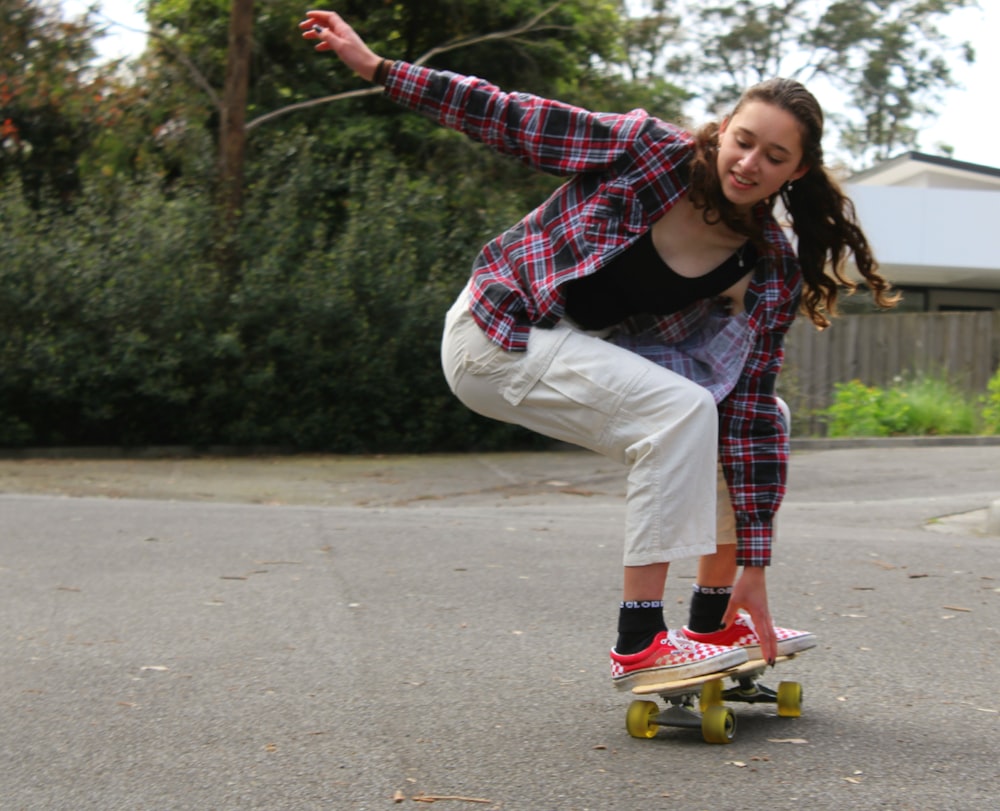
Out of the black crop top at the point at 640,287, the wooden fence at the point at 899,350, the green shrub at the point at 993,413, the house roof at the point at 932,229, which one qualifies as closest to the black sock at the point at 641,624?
the black crop top at the point at 640,287

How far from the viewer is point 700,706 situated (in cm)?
337

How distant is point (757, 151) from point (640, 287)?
45 centimetres

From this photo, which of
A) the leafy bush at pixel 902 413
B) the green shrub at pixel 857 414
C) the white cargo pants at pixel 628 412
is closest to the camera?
the white cargo pants at pixel 628 412

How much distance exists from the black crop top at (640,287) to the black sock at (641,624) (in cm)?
74

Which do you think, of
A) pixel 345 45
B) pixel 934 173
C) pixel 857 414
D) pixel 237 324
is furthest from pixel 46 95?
pixel 934 173

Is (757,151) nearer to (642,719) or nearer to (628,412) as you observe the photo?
(628,412)

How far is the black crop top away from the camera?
3354 mm

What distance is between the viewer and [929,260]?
75.9ft

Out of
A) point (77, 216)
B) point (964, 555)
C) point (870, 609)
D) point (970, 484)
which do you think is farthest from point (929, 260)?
point (870, 609)

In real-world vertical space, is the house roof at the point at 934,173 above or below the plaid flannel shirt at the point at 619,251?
above

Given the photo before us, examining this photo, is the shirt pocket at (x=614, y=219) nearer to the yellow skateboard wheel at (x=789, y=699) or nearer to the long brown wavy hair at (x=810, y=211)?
the long brown wavy hair at (x=810, y=211)

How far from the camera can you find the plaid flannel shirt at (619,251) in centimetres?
333

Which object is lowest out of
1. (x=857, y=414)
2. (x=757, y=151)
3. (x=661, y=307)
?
(x=857, y=414)

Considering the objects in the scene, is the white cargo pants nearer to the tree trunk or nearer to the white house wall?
the tree trunk
